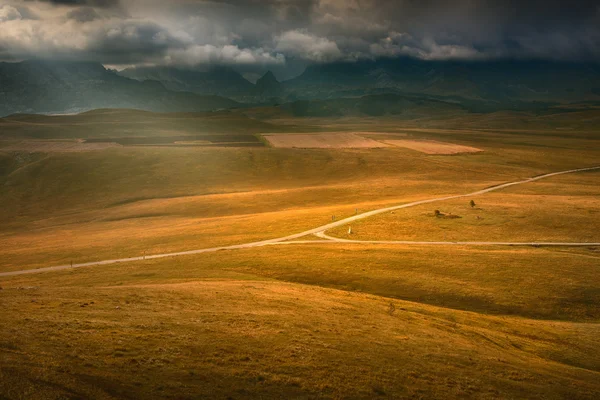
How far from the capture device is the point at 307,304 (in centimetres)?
4312

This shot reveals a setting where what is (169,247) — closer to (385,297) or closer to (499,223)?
(385,297)

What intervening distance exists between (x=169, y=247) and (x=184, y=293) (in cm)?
4052

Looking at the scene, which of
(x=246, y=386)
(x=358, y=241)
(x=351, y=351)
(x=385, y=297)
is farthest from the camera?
(x=358, y=241)

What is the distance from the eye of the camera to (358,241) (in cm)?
8150

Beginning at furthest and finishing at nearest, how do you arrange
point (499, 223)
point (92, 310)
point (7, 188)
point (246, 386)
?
point (7, 188), point (499, 223), point (92, 310), point (246, 386)

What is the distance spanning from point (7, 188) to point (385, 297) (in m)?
173

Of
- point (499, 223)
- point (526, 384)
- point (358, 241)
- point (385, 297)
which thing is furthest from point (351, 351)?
point (499, 223)

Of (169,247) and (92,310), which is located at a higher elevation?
(92,310)

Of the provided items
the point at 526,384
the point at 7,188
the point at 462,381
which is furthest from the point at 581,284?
the point at 7,188

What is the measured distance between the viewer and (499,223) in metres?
91.6

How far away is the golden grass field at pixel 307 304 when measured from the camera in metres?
25.9

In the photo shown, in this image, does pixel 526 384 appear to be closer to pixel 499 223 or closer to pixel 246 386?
pixel 246 386

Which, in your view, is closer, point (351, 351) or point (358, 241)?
point (351, 351)

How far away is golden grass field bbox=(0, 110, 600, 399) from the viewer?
25.9m
